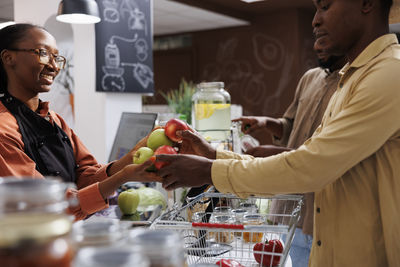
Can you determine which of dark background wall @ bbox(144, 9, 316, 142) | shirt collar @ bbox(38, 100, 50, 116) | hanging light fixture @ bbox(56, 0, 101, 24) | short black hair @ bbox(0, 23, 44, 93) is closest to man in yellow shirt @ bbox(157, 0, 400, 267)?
shirt collar @ bbox(38, 100, 50, 116)

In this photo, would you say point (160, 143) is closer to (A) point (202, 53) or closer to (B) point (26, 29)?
(B) point (26, 29)

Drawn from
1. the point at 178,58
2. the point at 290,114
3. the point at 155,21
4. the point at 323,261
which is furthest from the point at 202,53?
the point at 323,261

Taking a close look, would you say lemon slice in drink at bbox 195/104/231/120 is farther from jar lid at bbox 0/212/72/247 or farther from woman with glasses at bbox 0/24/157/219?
jar lid at bbox 0/212/72/247

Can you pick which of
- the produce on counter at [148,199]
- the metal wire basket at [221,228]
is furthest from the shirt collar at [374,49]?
the produce on counter at [148,199]

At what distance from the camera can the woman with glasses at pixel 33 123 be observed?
5.36 ft

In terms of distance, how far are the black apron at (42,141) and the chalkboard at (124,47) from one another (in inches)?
69.1

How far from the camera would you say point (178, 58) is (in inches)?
379

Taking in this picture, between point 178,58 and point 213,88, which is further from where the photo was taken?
point 178,58

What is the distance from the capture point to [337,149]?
1151 mm

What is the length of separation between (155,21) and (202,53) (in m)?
1.49

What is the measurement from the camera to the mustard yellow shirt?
3.78 feet

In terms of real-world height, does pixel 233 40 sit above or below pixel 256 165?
above

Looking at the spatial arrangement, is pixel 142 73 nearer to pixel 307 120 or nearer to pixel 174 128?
pixel 307 120

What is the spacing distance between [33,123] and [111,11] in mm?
2074
